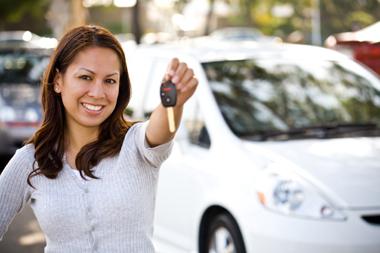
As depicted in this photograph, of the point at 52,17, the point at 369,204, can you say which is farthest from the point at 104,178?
the point at 52,17

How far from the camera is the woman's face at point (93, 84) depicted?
2947 mm

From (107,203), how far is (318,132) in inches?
137

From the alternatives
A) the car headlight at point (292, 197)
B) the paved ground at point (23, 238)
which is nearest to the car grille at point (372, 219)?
the car headlight at point (292, 197)

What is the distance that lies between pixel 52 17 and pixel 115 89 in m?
18.1

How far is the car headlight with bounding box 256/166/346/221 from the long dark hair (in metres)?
2.25

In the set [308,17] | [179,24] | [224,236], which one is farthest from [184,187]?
[308,17]

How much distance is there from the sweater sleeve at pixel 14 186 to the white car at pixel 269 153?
2347mm

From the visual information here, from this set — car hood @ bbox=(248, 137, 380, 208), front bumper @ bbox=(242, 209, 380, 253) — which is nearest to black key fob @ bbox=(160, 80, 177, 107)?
front bumper @ bbox=(242, 209, 380, 253)

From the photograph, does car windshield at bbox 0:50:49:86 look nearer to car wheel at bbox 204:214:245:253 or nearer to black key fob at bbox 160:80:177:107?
car wheel at bbox 204:214:245:253

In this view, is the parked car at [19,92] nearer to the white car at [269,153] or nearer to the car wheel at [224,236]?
the white car at [269,153]

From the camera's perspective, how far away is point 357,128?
248 inches

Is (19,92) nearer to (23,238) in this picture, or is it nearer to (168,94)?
(23,238)

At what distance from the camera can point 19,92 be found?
12875 millimetres

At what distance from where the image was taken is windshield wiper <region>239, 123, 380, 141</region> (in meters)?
6.02
